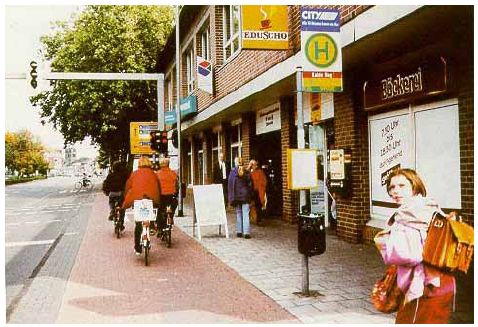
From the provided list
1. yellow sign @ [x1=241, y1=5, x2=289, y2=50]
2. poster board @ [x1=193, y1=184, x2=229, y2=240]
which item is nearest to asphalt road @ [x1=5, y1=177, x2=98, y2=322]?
poster board @ [x1=193, y1=184, x2=229, y2=240]

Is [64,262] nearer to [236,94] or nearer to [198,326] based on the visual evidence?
[198,326]

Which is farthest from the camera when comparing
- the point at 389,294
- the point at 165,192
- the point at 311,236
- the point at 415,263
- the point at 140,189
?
the point at 165,192

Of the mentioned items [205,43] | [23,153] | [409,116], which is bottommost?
[409,116]

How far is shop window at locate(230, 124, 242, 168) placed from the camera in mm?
16906

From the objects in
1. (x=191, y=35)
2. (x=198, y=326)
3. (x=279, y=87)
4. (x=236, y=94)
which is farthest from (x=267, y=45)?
(x=191, y=35)

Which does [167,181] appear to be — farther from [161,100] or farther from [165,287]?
[161,100]

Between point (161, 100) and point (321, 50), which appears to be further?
point (161, 100)

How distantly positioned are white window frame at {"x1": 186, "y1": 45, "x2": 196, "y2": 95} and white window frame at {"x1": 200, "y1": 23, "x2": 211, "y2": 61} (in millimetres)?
1932

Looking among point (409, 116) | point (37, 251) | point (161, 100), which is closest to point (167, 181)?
point (37, 251)

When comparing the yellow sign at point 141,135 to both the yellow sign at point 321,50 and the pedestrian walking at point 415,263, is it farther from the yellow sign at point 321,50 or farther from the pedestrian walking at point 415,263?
the pedestrian walking at point 415,263

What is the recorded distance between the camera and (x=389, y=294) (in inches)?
172

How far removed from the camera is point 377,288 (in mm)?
4449

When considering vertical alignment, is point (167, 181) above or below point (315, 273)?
above

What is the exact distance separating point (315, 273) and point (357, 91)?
3.60 m
